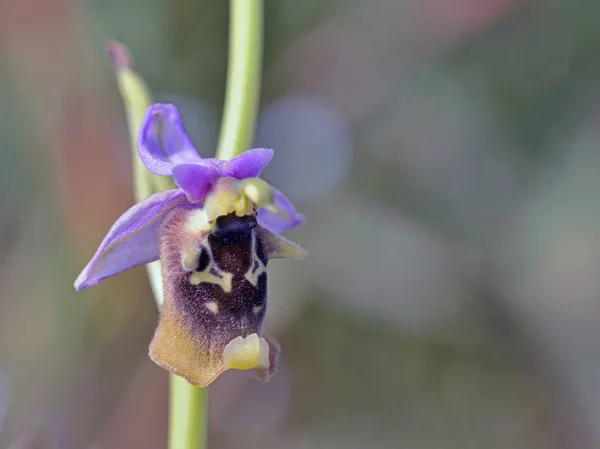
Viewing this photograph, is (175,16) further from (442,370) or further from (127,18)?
(442,370)

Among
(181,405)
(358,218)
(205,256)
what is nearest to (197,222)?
(205,256)

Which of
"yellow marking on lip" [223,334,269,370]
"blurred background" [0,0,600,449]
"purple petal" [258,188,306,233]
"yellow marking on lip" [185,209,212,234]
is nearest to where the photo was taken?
"yellow marking on lip" [223,334,269,370]

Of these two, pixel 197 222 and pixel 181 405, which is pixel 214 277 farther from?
pixel 181 405

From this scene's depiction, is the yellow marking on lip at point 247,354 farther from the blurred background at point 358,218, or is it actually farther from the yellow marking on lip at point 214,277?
the blurred background at point 358,218

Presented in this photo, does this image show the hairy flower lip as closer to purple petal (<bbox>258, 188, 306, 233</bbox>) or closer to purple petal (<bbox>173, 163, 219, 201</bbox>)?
purple petal (<bbox>173, 163, 219, 201</bbox>)

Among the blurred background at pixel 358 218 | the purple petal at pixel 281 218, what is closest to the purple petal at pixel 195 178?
the purple petal at pixel 281 218

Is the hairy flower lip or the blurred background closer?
the hairy flower lip

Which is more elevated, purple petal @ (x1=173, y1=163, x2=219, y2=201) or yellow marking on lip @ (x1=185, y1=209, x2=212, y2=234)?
purple petal @ (x1=173, y1=163, x2=219, y2=201)

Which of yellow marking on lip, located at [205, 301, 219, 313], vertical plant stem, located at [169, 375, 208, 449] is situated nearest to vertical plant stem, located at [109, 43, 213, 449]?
vertical plant stem, located at [169, 375, 208, 449]
